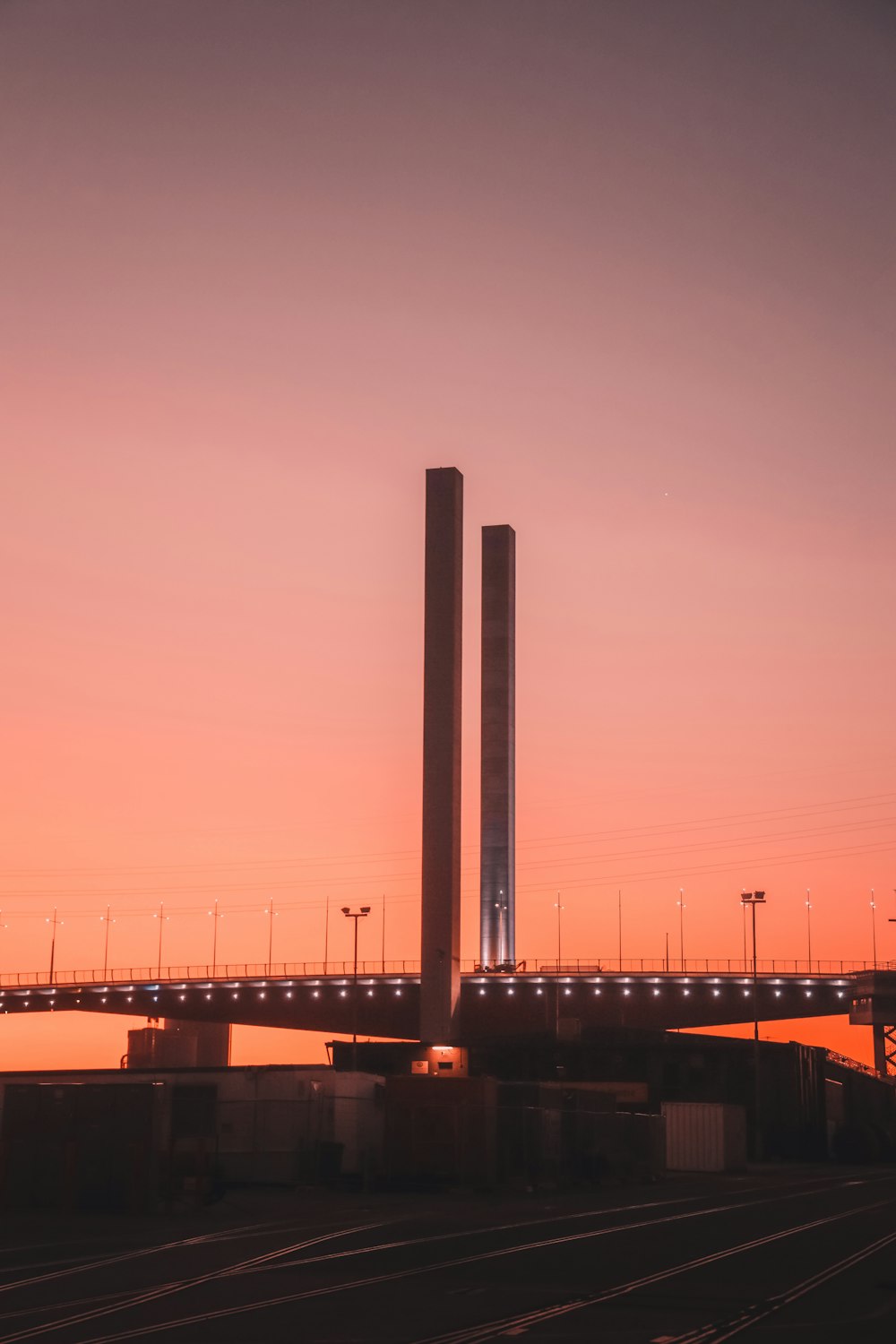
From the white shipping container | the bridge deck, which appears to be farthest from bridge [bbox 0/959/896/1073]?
the white shipping container

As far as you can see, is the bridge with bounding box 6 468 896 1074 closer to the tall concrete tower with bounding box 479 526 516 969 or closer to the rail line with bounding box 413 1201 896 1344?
the tall concrete tower with bounding box 479 526 516 969

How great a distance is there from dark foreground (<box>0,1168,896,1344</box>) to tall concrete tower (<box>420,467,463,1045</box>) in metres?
83.1

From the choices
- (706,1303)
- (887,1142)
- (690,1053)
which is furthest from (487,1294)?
(887,1142)

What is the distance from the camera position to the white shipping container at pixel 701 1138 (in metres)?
77.9

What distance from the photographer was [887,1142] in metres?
113

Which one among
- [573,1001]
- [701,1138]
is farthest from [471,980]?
[701,1138]

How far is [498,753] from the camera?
15150 centimetres

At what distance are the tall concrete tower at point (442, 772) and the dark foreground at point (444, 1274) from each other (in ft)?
273

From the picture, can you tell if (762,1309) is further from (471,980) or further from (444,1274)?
(471,980)

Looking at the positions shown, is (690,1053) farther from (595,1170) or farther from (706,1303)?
(706,1303)

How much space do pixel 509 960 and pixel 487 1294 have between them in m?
131

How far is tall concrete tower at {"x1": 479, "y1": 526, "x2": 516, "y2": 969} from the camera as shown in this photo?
151750 millimetres

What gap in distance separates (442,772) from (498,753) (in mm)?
24441

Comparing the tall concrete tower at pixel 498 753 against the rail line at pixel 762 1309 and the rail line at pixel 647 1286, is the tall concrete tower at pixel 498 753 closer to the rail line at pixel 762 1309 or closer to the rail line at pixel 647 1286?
the rail line at pixel 647 1286
